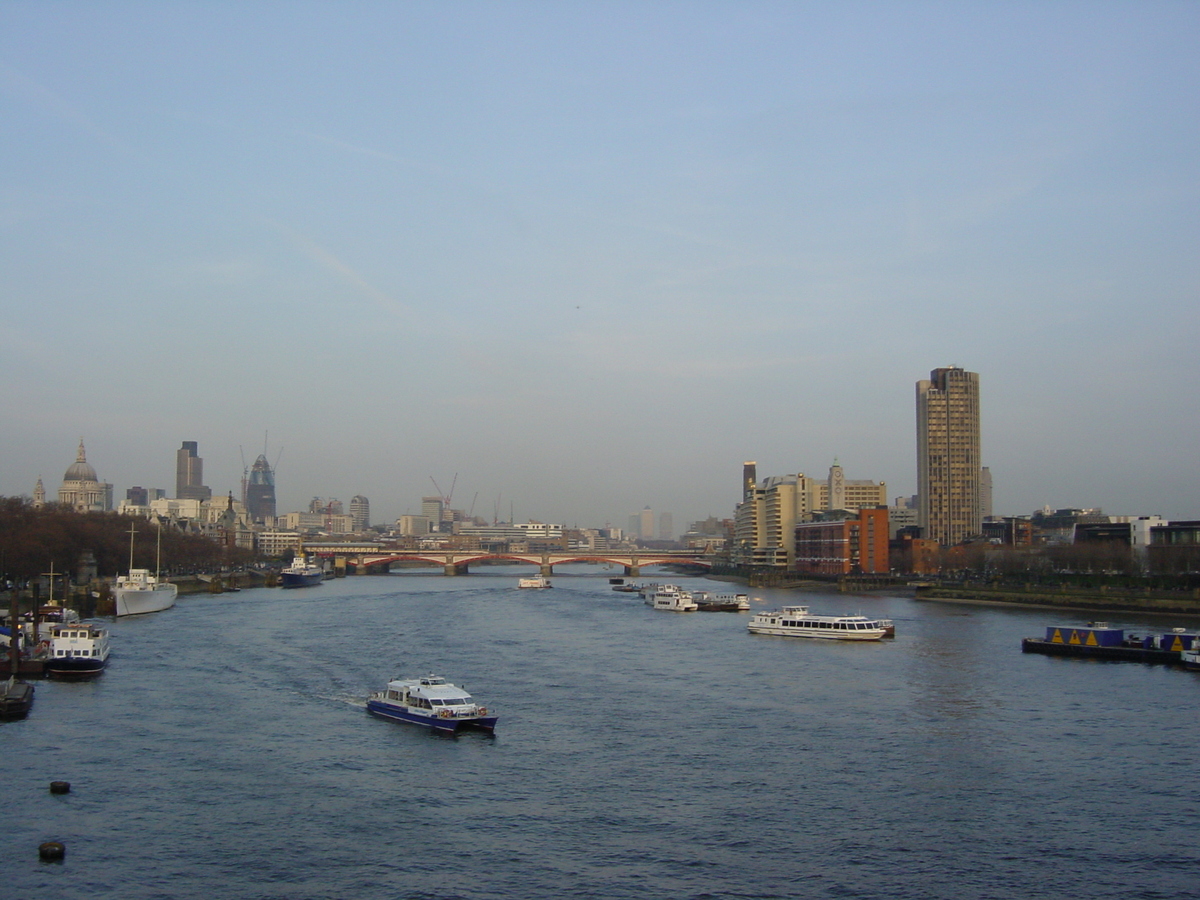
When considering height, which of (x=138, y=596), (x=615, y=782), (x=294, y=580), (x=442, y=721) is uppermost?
(x=138, y=596)

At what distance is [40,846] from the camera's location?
21.2m

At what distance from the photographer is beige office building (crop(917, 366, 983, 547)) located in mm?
168750

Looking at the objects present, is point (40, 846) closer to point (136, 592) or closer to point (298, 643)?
point (298, 643)

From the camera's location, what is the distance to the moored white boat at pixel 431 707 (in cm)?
3238

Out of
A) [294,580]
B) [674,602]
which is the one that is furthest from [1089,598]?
[294,580]

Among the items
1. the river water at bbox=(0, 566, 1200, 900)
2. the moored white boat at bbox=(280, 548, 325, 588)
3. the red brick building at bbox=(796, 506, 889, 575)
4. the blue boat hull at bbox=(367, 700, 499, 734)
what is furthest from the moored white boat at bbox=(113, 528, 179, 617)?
the red brick building at bbox=(796, 506, 889, 575)

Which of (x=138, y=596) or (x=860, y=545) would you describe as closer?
(x=138, y=596)

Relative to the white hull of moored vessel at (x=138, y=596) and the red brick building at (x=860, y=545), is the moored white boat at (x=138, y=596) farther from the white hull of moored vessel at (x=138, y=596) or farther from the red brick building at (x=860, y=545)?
the red brick building at (x=860, y=545)

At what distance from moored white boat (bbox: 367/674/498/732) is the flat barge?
31055 mm

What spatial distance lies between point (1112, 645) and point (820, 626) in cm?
1601

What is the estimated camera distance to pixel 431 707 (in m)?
33.2

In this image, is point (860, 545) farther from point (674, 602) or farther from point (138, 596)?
point (138, 596)

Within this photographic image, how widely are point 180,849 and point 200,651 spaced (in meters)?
30.8

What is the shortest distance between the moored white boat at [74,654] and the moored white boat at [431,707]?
518 inches
